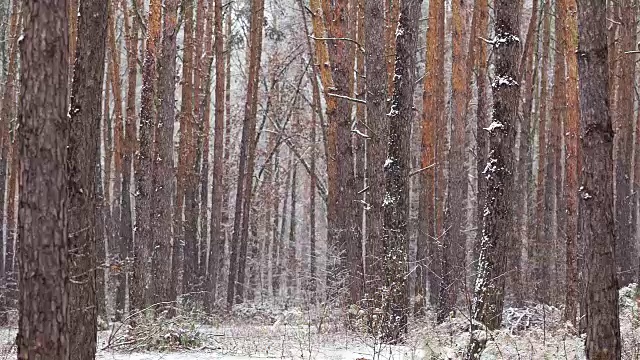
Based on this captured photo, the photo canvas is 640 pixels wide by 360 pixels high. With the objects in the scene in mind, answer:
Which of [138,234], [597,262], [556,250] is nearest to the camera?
[597,262]

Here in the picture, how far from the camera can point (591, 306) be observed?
235 inches

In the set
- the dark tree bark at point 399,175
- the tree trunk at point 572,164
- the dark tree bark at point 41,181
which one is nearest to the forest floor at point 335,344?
the dark tree bark at point 399,175

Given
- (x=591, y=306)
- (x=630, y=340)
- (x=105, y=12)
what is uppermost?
(x=105, y=12)

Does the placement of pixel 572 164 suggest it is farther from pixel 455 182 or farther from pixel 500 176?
pixel 500 176

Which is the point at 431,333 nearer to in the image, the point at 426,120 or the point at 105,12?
the point at 105,12

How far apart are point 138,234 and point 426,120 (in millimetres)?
6496

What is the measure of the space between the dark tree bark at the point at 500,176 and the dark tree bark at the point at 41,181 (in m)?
4.43

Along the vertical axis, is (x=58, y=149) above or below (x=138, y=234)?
above

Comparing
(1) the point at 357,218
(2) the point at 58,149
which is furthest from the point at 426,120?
(2) the point at 58,149

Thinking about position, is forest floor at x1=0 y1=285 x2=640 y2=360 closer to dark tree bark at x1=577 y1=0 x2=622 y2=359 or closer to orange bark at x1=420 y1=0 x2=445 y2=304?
dark tree bark at x1=577 y1=0 x2=622 y2=359

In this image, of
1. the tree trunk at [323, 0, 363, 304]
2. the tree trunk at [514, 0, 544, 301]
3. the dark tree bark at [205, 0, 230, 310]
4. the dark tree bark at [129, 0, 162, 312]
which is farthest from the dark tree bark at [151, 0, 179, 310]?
the dark tree bark at [205, 0, 230, 310]

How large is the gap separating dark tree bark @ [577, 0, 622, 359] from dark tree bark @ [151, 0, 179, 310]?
6.63 m

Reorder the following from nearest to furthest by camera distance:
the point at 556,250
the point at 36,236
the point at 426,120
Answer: the point at 36,236 → the point at 426,120 → the point at 556,250

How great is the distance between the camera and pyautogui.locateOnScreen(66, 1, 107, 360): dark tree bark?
6059 mm
